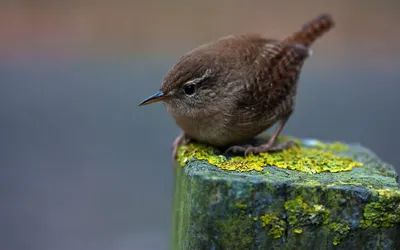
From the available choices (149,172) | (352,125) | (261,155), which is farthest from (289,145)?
(352,125)

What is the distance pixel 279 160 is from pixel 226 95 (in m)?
0.61

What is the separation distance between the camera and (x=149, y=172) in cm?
774

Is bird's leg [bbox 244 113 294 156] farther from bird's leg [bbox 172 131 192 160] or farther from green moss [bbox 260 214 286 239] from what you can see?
green moss [bbox 260 214 286 239]

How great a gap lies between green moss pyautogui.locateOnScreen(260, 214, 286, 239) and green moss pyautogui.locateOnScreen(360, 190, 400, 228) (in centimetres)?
37

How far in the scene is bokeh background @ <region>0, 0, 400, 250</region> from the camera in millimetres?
6934

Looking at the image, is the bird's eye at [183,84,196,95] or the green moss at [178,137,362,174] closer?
the green moss at [178,137,362,174]

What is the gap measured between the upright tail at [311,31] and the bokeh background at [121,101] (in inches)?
73.7

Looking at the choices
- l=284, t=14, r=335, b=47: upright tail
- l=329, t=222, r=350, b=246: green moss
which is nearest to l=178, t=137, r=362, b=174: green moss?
l=329, t=222, r=350, b=246: green moss

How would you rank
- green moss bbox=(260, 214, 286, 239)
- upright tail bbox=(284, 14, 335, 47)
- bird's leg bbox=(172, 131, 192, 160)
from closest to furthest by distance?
green moss bbox=(260, 214, 286, 239)
bird's leg bbox=(172, 131, 192, 160)
upright tail bbox=(284, 14, 335, 47)

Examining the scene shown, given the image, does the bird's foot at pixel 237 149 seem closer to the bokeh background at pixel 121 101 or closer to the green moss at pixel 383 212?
the green moss at pixel 383 212

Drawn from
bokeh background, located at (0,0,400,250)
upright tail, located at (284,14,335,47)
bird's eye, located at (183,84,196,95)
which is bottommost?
bokeh background, located at (0,0,400,250)

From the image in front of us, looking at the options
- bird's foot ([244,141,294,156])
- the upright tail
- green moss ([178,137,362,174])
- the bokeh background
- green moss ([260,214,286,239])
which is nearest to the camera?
green moss ([260,214,286,239])

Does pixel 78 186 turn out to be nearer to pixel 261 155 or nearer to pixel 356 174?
pixel 261 155

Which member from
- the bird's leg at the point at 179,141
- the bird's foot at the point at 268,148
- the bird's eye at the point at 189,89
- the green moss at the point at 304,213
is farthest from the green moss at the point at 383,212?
the bird's leg at the point at 179,141
